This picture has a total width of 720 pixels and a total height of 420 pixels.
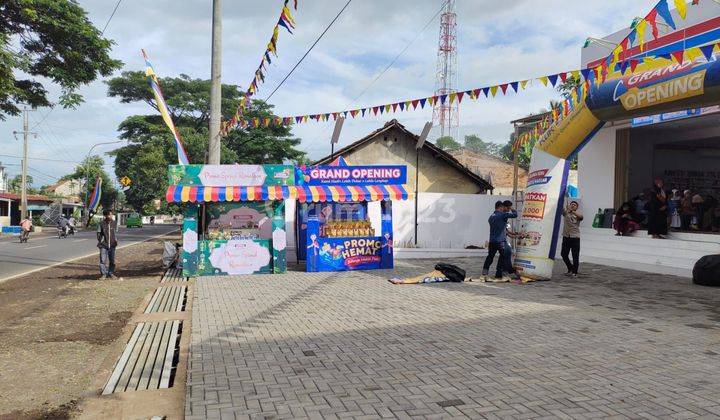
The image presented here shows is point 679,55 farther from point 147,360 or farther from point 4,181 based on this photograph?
point 4,181

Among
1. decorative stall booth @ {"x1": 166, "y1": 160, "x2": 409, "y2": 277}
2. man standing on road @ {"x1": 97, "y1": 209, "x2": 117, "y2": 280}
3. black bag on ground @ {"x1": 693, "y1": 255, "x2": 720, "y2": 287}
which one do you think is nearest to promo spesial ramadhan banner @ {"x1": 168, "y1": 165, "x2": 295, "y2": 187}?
decorative stall booth @ {"x1": 166, "y1": 160, "x2": 409, "y2": 277}

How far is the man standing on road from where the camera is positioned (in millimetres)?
11992

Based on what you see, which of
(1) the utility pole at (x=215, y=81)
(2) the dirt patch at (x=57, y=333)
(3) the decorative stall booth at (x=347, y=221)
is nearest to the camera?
(2) the dirt patch at (x=57, y=333)

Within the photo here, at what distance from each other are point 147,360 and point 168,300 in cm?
390

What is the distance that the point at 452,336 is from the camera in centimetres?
628

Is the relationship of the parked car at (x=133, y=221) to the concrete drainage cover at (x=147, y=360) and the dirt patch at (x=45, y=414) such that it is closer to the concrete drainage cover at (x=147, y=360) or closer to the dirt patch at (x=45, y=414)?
the concrete drainage cover at (x=147, y=360)

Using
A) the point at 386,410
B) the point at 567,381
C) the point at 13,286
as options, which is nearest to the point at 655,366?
the point at 567,381

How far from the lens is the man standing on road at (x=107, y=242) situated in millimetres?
11992

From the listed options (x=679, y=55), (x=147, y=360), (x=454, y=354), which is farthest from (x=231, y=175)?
(x=679, y=55)

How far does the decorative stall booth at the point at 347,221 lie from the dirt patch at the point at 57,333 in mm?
4068

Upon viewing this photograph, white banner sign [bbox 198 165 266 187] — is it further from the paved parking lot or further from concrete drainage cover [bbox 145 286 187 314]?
the paved parking lot

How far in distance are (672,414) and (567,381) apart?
909mm

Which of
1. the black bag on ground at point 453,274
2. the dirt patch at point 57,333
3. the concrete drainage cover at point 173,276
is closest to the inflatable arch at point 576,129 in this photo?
the black bag on ground at point 453,274

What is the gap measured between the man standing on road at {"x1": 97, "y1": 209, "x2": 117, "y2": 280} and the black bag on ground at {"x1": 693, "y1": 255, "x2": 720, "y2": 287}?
43.7 feet
